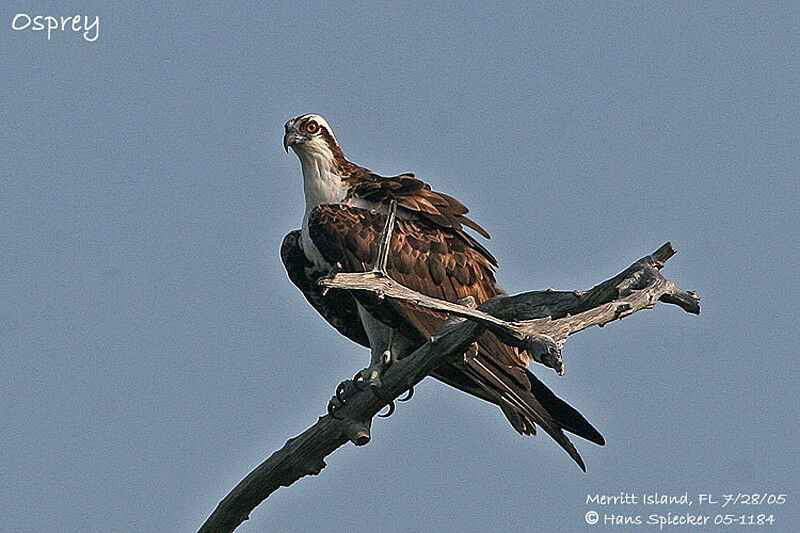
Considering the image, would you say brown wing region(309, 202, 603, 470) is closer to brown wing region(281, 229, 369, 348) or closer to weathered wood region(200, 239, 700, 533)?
brown wing region(281, 229, 369, 348)

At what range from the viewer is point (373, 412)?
29.6 feet

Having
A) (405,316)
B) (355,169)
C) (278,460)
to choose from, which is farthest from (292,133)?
(278,460)

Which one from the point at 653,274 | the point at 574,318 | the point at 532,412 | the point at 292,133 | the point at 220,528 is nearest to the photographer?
the point at 574,318

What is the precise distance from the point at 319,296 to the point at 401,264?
801 millimetres

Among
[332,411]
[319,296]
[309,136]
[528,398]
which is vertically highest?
[309,136]

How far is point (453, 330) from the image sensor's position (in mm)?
7742

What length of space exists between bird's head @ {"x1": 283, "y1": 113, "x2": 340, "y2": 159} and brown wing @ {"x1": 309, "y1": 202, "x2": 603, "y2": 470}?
0.59 metres

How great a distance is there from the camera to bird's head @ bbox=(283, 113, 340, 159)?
1020 centimetres

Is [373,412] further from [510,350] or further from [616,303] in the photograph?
[616,303]

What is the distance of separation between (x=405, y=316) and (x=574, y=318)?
7.49 ft

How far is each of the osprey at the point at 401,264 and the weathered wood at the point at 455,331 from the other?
482 mm

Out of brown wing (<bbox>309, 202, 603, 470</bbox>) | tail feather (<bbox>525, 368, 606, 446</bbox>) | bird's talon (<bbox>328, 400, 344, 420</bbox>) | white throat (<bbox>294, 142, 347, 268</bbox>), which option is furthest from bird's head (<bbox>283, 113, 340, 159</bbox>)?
tail feather (<bbox>525, 368, 606, 446</bbox>)

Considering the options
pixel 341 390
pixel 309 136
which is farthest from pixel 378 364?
pixel 309 136

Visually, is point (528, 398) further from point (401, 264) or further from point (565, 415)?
point (401, 264)
